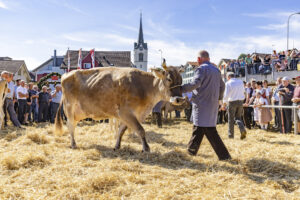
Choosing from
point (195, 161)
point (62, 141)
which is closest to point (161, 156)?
point (195, 161)

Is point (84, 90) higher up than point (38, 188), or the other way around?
point (84, 90)

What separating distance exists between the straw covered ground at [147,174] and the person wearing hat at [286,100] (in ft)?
11.2

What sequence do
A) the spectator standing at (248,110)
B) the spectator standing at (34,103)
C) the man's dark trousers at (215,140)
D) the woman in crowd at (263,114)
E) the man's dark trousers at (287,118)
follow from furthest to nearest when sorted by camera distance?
the spectator standing at (34,103) → the spectator standing at (248,110) → the woman in crowd at (263,114) → the man's dark trousers at (287,118) → the man's dark trousers at (215,140)

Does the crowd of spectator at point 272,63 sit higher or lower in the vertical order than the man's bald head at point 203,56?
higher

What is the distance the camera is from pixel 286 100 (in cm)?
978

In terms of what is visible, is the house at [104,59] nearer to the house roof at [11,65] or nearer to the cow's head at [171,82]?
the house roof at [11,65]

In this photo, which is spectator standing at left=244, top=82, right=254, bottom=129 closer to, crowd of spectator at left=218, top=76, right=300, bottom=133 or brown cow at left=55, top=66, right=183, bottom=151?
crowd of spectator at left=218, top=76, right=300, bottom=133

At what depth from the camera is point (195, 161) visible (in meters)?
5.14

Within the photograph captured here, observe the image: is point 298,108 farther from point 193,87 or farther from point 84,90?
point 84,90

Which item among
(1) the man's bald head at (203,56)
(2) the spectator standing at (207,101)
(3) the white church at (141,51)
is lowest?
(2) the spectator standing at (207,101)

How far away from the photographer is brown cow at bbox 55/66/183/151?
5.62 meters

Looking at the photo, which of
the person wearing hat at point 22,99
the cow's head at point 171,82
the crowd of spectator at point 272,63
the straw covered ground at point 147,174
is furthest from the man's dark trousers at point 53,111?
the crowd of spectator at point 272,63

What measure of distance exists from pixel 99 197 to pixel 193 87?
2.53 metres

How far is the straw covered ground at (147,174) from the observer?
11.6ft
